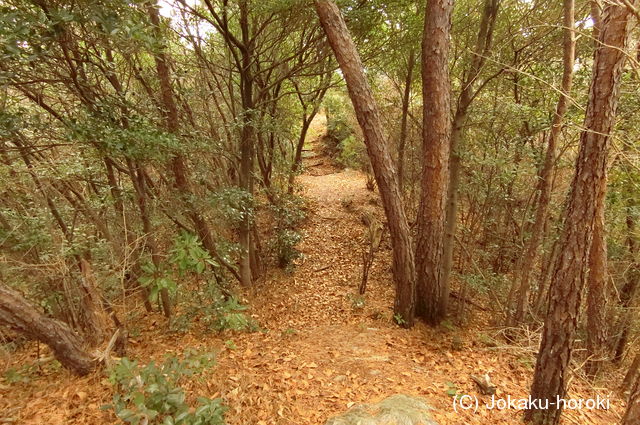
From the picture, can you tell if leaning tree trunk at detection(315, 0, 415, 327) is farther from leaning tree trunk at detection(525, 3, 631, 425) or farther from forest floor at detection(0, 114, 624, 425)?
leaning tree trunk at detection(525, 3, 631, 425)

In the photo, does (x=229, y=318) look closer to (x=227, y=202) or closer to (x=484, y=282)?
(x=227, y=202)

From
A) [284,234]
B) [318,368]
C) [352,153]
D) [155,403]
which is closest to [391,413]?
[318,368]

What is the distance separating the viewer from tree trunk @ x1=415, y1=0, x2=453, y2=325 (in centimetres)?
417

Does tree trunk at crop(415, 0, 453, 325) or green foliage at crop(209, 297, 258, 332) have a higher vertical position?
tree trunk at crop(415, 0, 453, 325)

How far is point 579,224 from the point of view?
2.44m

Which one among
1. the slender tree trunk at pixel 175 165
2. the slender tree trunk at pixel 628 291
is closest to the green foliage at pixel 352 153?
the slender tree trunk at pixel 628 291

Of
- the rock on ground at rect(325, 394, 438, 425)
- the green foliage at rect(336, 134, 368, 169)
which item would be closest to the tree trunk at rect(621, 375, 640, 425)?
the rock on ground at rect(325, 394, 438, 425)

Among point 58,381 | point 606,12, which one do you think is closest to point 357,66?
point 606,12

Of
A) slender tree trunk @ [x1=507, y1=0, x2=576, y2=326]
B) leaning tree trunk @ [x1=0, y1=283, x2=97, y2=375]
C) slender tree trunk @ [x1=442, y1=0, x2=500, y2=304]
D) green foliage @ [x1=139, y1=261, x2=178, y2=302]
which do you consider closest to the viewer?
leaning tree trunk @ [x1=0, y1=283, x2=97, y2=375]

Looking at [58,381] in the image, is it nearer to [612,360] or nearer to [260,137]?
[260,137]

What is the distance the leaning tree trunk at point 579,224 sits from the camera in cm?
219

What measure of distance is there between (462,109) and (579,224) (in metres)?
3.30

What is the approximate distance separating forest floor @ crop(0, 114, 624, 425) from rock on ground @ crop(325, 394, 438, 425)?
0.13 metres

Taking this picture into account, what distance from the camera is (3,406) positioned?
9.82 ft
